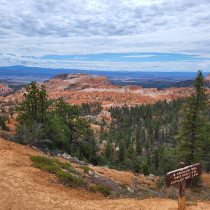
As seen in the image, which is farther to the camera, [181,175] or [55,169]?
[55,169]

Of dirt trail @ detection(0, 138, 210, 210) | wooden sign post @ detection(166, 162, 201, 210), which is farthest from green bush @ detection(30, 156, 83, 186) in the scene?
wooden sign post @ detection(166, 162, 201, 210)

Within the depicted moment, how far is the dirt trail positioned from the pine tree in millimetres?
9122

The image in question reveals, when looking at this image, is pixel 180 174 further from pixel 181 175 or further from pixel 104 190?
pixel 104 190

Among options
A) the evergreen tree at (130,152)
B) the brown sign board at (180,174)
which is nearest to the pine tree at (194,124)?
the brown sign board at (180,174)

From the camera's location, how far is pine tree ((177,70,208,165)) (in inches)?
641

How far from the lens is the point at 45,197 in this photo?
7961 millimetres

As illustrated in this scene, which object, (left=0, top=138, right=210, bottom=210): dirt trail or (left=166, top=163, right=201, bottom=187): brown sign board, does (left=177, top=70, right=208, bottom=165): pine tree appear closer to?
(left=0, top=138, right=210, bottom=210): dirt trail

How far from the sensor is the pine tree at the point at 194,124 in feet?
53.4

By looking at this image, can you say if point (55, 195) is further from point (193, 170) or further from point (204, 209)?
point (204, 209)

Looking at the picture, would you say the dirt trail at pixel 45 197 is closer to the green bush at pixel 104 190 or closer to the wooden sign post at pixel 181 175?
the green bush at pixel 104 190

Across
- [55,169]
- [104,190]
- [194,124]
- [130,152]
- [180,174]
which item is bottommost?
[130,152]

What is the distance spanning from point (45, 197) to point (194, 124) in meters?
15.0

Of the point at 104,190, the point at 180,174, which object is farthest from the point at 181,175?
the point at 104,190

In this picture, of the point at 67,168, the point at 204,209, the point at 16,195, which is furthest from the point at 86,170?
the point at 204,209
